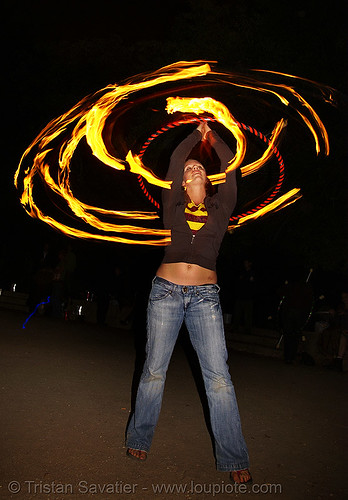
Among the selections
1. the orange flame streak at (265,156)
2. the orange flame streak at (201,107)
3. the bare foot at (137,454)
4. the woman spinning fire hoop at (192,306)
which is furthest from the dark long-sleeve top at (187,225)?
the orange flame streak at (265,156)

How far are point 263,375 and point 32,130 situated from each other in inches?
803

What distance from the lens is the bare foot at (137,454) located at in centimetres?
450

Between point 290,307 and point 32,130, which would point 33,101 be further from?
point 290,307

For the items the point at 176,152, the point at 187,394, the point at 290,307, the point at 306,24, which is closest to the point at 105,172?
the point at 306,24

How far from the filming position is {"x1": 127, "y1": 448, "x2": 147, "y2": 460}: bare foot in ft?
14.8

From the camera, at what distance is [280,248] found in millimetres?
17562

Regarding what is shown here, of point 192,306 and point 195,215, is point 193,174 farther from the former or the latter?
point 192,306

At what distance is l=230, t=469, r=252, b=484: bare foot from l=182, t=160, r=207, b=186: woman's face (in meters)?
2.12

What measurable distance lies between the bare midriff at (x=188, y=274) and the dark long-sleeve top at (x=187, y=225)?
0.13ft

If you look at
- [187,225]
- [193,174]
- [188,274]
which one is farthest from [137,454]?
[193,174]

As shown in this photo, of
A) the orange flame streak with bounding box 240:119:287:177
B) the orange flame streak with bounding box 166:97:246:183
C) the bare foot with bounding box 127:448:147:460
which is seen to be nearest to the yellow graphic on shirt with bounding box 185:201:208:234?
the bare foot with bounding box 127:448:147:460

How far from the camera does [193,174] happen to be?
4668mm

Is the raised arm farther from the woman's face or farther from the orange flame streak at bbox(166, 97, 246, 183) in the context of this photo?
the orange flame streak at bbox(166, 97, 246, 183)
